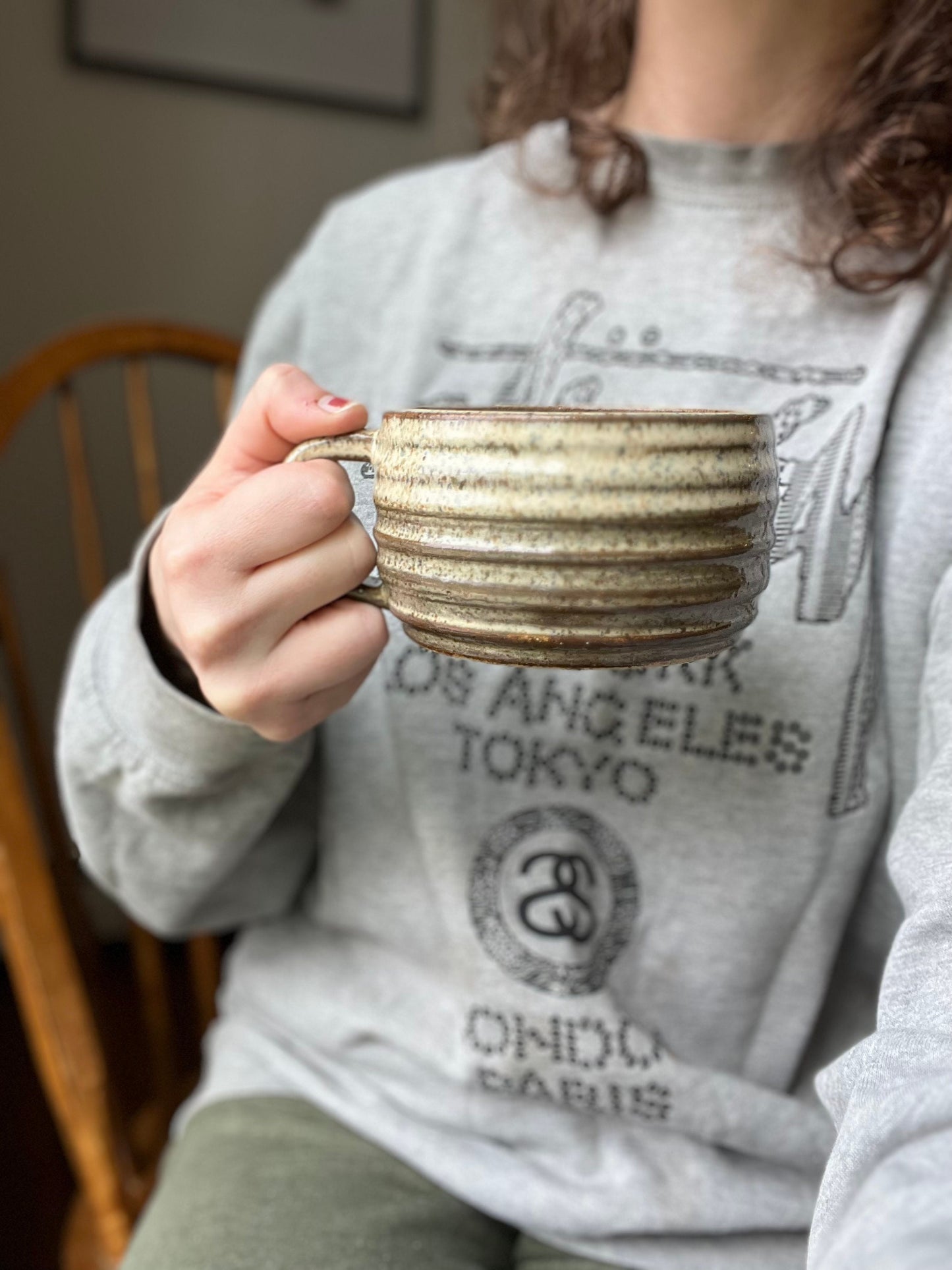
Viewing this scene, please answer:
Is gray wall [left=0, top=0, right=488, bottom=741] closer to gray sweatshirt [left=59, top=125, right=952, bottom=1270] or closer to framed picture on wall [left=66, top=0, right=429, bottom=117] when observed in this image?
framed picture on wall [left=66, top=0, right=429, bottom=117]

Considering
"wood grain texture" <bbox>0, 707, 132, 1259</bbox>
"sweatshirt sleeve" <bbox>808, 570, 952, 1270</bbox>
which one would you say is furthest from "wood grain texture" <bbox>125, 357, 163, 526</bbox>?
"sweatshirt sleeve" <bbox>808, 570, 952, 1270</bbox>

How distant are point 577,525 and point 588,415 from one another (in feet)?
0.11

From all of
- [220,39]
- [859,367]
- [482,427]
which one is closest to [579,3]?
[859,367]

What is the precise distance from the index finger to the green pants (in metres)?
0.39

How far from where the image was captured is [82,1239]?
0.73 meters

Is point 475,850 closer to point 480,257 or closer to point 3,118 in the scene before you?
point 480,257

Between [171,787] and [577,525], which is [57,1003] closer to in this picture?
[171,787]

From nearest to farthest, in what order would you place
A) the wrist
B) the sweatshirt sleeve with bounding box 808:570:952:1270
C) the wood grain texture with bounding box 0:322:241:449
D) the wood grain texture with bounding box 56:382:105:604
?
the sweatshirt sleeve with bounding box 808:570:952:1270 → the wrist → the wood grain texture with bounding box 0:322:241:449 → the wood grain texture with bounding box 56:382:105:604

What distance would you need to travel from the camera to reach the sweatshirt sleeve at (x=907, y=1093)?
29 centimetres

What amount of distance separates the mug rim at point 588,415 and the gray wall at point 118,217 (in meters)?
1.28

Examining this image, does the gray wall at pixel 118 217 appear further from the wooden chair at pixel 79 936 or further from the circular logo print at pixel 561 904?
the circular logo print at pixel 561 904

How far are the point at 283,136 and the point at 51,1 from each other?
34cm

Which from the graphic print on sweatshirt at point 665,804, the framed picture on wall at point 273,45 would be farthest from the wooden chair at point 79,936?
the framed picture on wall at point 273,45

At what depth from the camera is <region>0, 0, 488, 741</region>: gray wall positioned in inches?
55.3
